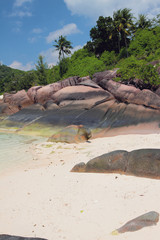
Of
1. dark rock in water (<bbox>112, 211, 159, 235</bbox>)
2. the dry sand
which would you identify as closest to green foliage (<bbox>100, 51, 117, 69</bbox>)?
the dry sand

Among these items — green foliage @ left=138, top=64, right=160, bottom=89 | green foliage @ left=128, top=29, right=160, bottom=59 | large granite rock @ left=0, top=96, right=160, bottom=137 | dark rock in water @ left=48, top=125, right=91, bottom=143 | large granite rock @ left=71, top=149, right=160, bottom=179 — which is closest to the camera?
large granite rock @ left=71, top=149, right=160, bottom=179

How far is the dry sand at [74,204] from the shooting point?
3.15 m

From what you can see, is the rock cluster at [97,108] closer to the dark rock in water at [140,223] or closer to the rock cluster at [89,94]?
the rock cluster at [89,94]

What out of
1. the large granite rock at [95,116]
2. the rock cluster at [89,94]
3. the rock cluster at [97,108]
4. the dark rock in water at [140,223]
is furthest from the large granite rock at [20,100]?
the dark rock in water at [140,223]

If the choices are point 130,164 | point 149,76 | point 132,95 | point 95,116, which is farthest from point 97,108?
point 130,164

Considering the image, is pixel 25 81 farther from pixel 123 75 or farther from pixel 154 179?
pixel 154 179

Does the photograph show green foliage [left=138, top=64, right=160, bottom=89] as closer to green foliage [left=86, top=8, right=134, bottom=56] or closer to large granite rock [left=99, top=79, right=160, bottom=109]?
large granite rock [left=99, top=79, right=160, bottom=109]

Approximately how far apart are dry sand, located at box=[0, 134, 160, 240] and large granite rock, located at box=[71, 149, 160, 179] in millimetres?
231

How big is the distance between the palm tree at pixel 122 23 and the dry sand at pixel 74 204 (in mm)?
35612

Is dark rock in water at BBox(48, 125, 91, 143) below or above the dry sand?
above

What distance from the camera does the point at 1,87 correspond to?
203 ft

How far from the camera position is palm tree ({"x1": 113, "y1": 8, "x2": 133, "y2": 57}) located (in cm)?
3644

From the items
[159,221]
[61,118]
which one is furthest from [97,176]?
[61,118]

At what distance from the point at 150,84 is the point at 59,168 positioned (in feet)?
43.0
